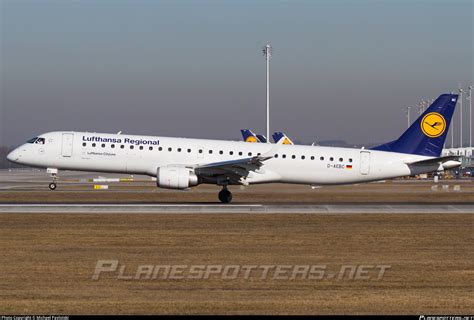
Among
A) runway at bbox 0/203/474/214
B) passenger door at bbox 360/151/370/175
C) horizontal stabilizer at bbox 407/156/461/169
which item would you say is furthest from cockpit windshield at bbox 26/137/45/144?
horizontal stabilizer at bbox 407/156/461/169

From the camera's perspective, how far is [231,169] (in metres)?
42.8

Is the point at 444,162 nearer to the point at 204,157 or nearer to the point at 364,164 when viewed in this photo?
the point at 364,164

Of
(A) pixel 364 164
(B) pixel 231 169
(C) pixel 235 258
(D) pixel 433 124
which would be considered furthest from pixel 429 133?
(C) pixel 235 258

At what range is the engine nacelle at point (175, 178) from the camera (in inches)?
1629

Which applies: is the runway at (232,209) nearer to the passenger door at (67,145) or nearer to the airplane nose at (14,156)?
the passenger door at (67,145)

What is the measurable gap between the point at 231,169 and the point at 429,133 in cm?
1238

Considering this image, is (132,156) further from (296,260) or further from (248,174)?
(296,260)

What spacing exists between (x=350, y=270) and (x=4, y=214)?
19.5 m

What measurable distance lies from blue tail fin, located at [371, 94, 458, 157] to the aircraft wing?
28.0ft

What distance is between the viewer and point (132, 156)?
43438 mm

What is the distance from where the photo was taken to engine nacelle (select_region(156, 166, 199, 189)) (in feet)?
136

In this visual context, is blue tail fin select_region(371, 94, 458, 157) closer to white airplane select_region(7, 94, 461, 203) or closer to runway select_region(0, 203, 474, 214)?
white airplane select_region(7, 94, 461, 203)

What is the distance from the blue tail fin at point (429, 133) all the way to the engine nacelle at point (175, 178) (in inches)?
480

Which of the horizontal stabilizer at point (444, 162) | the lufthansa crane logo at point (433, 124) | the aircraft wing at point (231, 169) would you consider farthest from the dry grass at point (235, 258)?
the lufthansa crane logo at point (433, 124)
